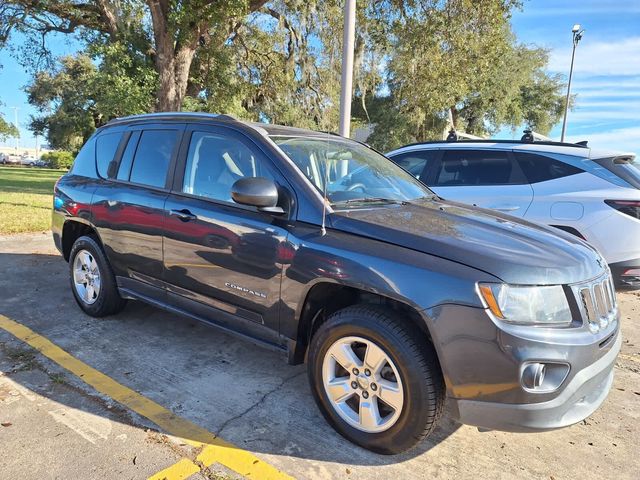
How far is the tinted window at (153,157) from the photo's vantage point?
3748mm

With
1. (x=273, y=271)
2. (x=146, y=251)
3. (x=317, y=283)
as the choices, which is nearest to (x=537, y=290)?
(x=317, y=283)

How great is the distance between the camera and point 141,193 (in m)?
3.82

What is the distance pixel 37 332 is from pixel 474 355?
369 cm

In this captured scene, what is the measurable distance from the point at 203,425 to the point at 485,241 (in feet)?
6.47

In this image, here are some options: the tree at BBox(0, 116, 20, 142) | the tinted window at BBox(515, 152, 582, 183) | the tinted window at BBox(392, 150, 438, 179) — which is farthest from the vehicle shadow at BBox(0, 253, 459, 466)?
the tree at BBox(0, 116, 20, 142)

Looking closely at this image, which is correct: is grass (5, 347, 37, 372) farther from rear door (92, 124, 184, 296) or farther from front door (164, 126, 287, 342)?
front door (164, 126, 287, 342)

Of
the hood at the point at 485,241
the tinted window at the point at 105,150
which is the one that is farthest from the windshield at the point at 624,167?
the tinted window at the point at 105,150

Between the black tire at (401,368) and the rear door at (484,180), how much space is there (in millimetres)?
3452

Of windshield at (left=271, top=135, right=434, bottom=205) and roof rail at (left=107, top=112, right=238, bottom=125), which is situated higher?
roof rail at (left=107, top=112, right=238, bottom=125)

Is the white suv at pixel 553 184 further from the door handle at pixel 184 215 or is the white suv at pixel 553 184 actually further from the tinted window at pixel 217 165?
the door handle at pixel 184 215

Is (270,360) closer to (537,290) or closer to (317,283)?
(317,283)

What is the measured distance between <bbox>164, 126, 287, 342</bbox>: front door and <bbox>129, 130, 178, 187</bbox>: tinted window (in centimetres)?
21

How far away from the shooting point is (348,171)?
3.50 meters

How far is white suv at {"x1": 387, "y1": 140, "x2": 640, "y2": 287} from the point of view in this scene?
15.0ft
